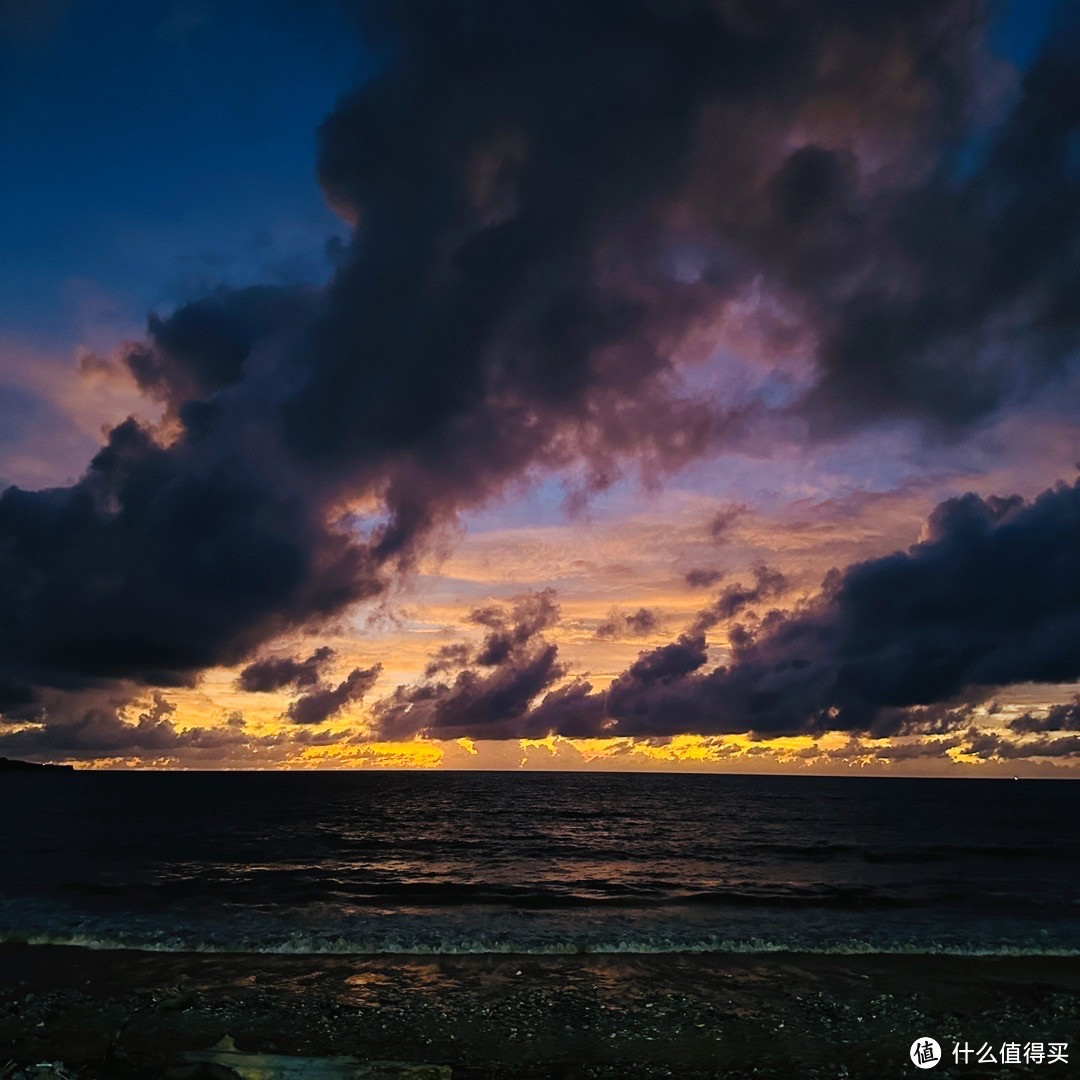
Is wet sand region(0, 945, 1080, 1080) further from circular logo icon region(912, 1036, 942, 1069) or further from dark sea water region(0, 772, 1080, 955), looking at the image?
dark sea water region(0, 772, 1080, 955)

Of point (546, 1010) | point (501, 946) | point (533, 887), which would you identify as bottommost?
point (533, 887)

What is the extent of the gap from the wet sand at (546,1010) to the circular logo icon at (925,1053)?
8.3 inches

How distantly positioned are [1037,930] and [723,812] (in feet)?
245

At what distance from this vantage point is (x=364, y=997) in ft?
61.4

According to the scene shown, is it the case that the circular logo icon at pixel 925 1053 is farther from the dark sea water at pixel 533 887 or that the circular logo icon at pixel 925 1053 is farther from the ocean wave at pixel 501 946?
the dark sea water at pixel 533 887

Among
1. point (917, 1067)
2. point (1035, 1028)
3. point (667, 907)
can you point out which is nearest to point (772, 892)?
point (667, 907)

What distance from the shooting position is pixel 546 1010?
1767 centimetres

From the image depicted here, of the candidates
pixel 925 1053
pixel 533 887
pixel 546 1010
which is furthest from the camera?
pixel 533 887

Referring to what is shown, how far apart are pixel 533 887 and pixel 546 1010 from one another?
21.5 meters

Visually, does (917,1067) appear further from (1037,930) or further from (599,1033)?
(1037,930)

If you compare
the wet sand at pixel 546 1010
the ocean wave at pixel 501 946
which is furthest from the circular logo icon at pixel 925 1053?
the ocean wave at pixel 501 946

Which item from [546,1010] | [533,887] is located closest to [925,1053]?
[546,1010]

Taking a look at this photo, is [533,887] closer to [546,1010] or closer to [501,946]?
[501,946]

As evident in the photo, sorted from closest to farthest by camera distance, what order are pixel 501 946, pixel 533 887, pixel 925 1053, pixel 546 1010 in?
pixel 925 1053 → pixel 546 1010 → pixel 501 946 → pixel 533 887
